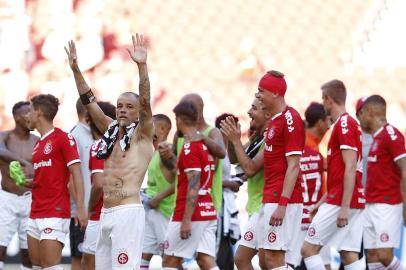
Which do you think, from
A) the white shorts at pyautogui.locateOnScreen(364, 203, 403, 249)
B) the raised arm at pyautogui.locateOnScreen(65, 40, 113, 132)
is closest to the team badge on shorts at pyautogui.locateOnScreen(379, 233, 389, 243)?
the white shorts at pyautogui.locateOnScreen(364, 203, 403, 249)

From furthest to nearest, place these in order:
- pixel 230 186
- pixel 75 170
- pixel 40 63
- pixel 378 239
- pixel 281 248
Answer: pixel 40 63, pixel 230 186, pixel 378 239, pixel 75 170, pixel 281 248

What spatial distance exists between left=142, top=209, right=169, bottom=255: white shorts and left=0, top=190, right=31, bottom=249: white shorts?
4.54ft

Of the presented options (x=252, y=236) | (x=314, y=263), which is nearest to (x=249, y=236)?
(x=252, y=236)

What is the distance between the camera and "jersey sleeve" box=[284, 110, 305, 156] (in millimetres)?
9867

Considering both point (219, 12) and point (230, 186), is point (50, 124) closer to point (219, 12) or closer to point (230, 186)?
point (230, 186)

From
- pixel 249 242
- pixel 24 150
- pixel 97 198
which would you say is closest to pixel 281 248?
pixel 249 242

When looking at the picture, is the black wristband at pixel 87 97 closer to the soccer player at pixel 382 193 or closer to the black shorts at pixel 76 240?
the black shorts at pixel 76 240

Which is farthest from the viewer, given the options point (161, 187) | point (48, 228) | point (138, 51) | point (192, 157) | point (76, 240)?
point (161, 187)

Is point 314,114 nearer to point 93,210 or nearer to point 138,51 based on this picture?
point 93,210

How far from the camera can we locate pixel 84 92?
9.76 m

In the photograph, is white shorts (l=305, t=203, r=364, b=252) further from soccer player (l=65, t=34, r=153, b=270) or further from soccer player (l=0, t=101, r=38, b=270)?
soccer player (l=0, t=101, r=38, b=270)

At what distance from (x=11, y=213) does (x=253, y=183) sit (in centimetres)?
324

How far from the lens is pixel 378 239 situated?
12148mm

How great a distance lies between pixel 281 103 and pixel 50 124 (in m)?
2.31
